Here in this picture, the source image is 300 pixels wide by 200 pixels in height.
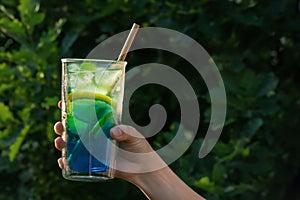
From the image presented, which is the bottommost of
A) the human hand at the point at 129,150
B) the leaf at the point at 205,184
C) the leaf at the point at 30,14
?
the leaf at the point at 205,184

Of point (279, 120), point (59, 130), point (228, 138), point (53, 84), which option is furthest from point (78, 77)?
point (279, 120)

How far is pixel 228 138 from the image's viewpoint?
103 inches

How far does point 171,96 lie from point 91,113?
127 centimetres

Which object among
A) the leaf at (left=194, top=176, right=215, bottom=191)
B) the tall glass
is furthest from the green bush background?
the tall glass

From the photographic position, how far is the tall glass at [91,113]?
1.44m

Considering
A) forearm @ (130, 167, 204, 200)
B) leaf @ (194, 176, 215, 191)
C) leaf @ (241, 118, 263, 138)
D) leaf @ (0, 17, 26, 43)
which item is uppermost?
leaf @ (0, 17, 26, 43)

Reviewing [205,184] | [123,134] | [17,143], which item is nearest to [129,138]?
[123,134]

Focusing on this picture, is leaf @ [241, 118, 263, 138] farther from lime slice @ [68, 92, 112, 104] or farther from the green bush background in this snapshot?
lime slice @ [68, 92, 112, 104]

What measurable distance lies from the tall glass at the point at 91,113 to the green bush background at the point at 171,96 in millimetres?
849

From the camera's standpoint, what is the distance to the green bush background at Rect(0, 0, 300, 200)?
2438 millimetres

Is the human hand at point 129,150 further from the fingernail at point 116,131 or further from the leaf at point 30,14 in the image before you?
the leaf at point 30,14

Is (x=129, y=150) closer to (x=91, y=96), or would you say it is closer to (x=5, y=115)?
(x=91, y=96)

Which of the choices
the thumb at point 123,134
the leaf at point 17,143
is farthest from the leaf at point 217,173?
the thumb at point 123,134

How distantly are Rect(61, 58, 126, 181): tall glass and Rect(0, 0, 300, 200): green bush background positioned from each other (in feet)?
2.78
